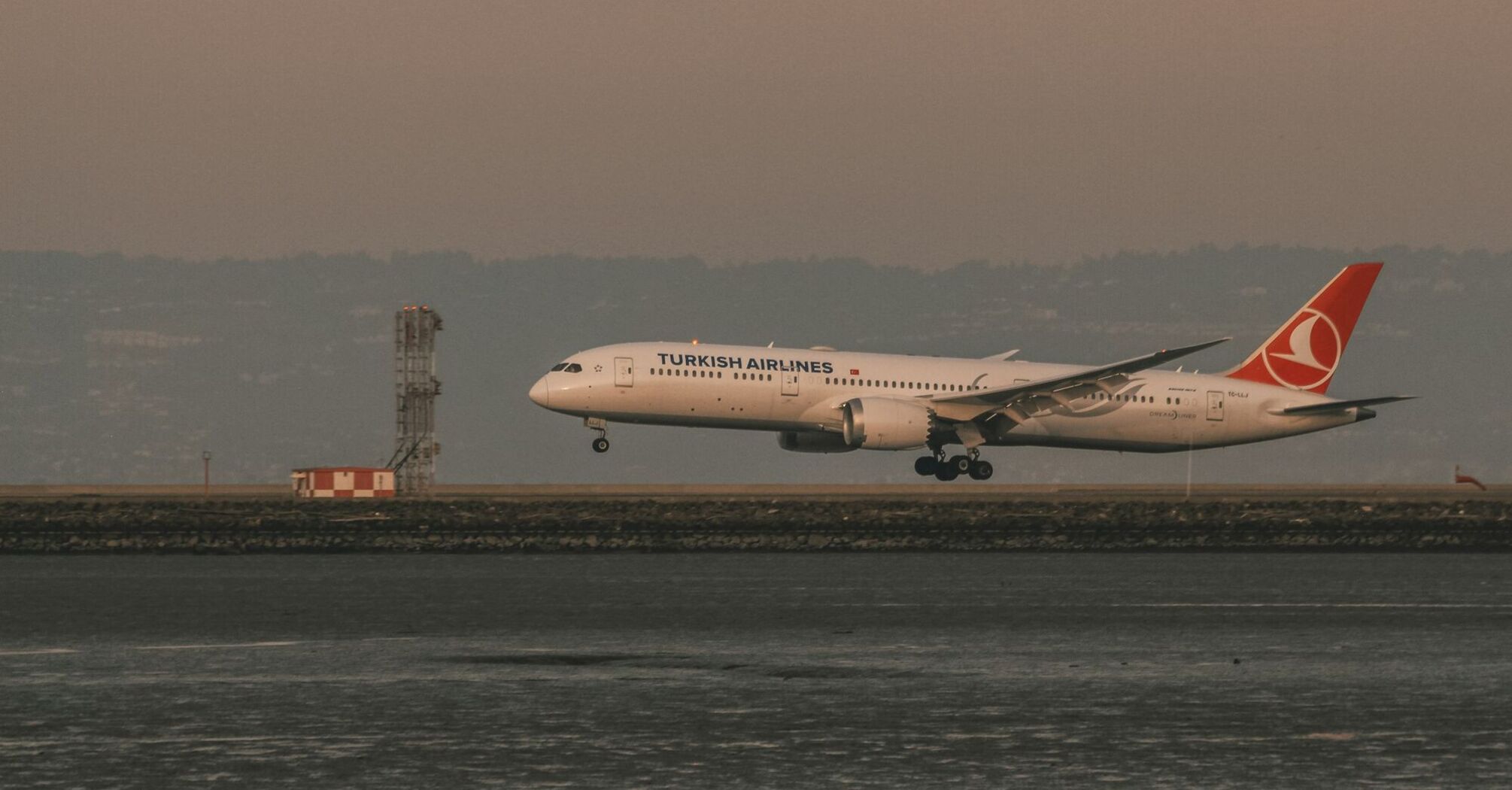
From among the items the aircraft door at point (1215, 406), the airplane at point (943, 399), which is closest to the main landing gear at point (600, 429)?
the airplane at point (943, 399)

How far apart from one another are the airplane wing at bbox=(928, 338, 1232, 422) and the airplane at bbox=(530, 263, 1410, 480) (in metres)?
0.05

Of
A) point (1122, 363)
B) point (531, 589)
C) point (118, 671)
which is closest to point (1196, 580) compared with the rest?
point (531, 589)

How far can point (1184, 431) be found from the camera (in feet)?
195

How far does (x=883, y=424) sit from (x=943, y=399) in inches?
110

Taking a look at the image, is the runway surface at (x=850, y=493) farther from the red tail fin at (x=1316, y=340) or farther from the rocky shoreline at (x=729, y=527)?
the rocky shoreline at (x=729, y=527)

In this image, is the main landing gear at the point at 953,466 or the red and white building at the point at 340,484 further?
the main landing gear at the point at 953,466

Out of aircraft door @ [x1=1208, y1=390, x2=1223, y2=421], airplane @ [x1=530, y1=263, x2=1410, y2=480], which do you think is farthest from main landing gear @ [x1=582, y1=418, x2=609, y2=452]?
aircraft door @ [x1=1208, y1=390, x2=1223, y2=421]

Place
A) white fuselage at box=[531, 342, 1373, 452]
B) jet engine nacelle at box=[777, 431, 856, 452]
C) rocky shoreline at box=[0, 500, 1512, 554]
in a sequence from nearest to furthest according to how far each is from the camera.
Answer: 1. rocky shoreline at box=[0, 500, 1512, 554]
2. white fuselage at box=[531, 342, 1373, 452]
3. jet engine nacelle at box=[777, 431, 856, 452]

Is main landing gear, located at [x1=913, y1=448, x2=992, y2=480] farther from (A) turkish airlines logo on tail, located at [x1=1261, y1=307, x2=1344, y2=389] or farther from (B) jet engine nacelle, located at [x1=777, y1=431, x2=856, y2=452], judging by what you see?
(A) turkish airlines logo on tail, located at [x1=1261, y1=307, x2=1344, y2=389]

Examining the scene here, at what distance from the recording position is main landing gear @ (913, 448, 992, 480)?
5794 centimetres

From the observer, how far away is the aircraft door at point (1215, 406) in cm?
5962

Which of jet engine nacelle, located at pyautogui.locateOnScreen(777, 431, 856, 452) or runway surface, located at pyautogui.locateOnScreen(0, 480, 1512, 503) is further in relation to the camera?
jet engine nacelle, located at pyautogui.locateOnScreen(777, 431, 856, 452)

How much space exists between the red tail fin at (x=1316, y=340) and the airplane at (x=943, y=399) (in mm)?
83

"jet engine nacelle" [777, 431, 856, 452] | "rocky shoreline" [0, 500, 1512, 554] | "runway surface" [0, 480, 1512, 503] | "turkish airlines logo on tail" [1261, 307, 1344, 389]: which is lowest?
"rocky shoreline" [0, 500, 1512, 554]
